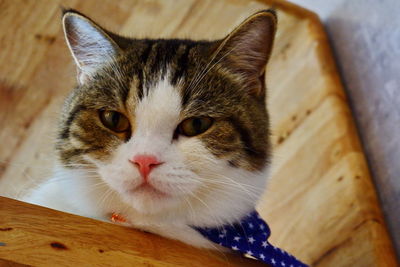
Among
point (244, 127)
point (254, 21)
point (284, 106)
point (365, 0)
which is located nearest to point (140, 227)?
point (244, 127)

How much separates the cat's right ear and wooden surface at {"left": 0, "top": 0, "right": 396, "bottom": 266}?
0.34 m

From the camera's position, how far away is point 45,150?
Result: 179 cm

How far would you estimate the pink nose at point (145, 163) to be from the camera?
98 cm

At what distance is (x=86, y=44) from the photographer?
128cm

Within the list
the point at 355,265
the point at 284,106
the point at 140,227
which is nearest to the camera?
the point at 140,227

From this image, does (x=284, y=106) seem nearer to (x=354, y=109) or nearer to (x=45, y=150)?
(x=354, y=109)

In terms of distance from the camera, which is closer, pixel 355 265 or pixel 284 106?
pixel 355 265

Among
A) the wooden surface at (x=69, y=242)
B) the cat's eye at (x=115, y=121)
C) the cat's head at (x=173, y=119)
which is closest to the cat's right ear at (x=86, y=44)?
the cat's head at (x=173, y=119)

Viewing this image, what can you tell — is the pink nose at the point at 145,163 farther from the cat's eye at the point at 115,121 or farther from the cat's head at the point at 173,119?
the cat's eye at the point at 115,121

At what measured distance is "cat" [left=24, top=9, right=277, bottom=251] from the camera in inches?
40.8

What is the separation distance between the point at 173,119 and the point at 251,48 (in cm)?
33

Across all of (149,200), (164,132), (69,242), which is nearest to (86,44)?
Answer: (164,132)

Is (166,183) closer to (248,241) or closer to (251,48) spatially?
(248,241)

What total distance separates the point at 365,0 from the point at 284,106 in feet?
1.62
